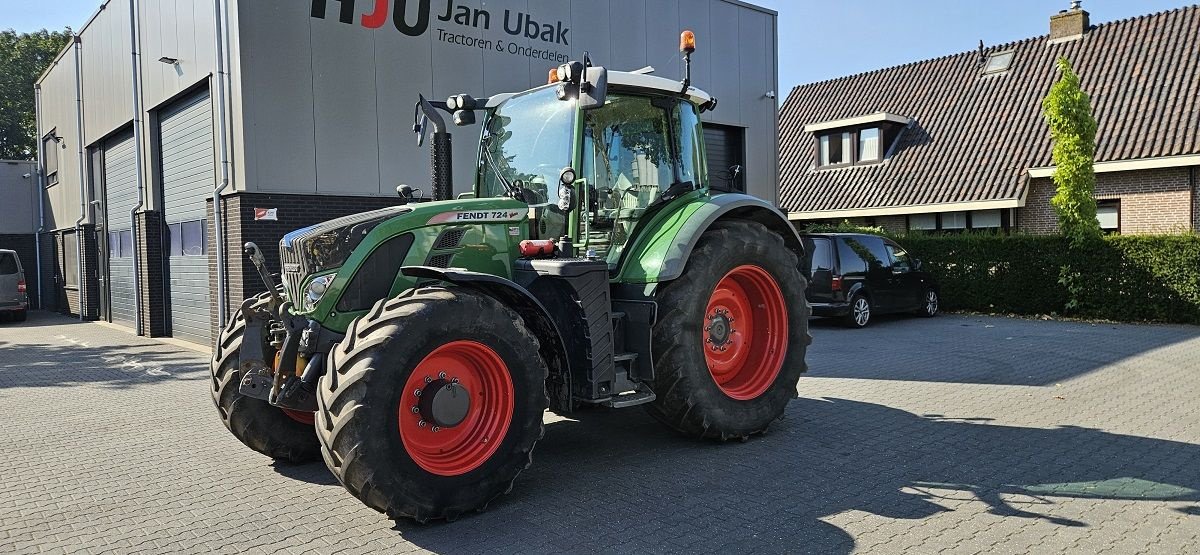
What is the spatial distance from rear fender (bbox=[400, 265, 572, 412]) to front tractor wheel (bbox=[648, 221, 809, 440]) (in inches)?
28.3

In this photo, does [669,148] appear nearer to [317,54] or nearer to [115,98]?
[317,54]

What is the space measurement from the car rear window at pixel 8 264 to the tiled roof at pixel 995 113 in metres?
19.4

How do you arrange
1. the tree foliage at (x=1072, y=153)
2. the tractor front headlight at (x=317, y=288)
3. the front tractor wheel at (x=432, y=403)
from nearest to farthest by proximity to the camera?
the front tractor wheel at (x=432, y=403)
the tractor front headlight at (x=317, y=288)
the tree foliage at (x=1072, y=153)

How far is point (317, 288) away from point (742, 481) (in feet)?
8.98

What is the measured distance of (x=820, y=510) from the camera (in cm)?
454

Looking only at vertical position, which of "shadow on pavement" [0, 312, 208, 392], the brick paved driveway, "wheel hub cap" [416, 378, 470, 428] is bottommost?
"shadow on pavement" [0, 312, 208, 392]

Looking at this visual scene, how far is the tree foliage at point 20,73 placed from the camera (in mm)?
39938

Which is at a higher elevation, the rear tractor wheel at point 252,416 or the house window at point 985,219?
the house window at point 985,219

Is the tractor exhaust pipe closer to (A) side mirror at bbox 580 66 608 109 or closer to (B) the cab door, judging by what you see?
(B) the cab door

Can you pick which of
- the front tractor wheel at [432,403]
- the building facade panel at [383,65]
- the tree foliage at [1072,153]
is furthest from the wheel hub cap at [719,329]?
the tree foliage at [1072,153]

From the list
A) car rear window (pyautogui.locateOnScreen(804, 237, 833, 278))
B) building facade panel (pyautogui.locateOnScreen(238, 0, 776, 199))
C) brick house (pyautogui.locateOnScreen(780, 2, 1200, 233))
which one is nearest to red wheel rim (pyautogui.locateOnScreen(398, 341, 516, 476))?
building facade panel (pyautogui.locateOnScreen(238, 0, 776, 199))

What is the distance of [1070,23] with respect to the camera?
72.0 feet

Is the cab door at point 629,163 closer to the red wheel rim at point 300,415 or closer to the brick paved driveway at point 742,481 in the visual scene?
the brick paved driveway at point 742,481

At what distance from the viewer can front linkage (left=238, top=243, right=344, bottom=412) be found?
177 inches
